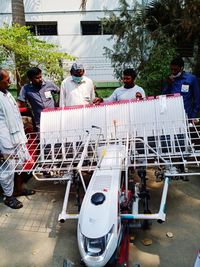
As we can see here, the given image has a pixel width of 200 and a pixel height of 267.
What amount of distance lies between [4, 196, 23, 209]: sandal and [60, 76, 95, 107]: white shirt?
61.7 inches

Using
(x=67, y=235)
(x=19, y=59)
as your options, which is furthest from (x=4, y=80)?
(x=19, y=59)

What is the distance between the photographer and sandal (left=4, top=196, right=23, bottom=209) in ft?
12.5

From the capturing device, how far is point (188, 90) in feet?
13.4

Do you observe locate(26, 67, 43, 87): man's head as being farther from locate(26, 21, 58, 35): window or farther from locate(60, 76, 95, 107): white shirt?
locate(26, 21, 58, 35): window

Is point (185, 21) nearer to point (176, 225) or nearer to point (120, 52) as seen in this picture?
point (120, 52)

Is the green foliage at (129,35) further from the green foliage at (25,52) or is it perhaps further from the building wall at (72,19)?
the building wall at (72,19)

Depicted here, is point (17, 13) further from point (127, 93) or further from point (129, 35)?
point (127, 93)

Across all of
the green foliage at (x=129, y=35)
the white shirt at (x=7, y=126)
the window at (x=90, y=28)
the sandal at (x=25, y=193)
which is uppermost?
the window at (x=90, y=28)

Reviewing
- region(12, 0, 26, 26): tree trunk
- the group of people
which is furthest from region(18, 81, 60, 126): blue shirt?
region(12, 0, 26, 26): tree trunk

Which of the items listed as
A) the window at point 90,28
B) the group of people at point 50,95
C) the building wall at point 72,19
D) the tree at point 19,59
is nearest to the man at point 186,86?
the group of people at point 50,95

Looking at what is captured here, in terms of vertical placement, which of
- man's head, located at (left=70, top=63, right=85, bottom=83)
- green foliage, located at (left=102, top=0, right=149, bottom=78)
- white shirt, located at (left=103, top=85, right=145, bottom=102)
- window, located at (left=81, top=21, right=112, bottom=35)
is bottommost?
white shirt, located at (left=103, top=85, right=145, bottom=102)

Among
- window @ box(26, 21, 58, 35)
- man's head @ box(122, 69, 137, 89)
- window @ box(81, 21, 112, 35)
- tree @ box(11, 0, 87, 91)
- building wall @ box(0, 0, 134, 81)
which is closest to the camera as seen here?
man's head @ box(122, 69, 137, 89)

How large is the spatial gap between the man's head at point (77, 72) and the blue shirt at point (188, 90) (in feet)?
4.45

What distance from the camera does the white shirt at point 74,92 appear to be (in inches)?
168
